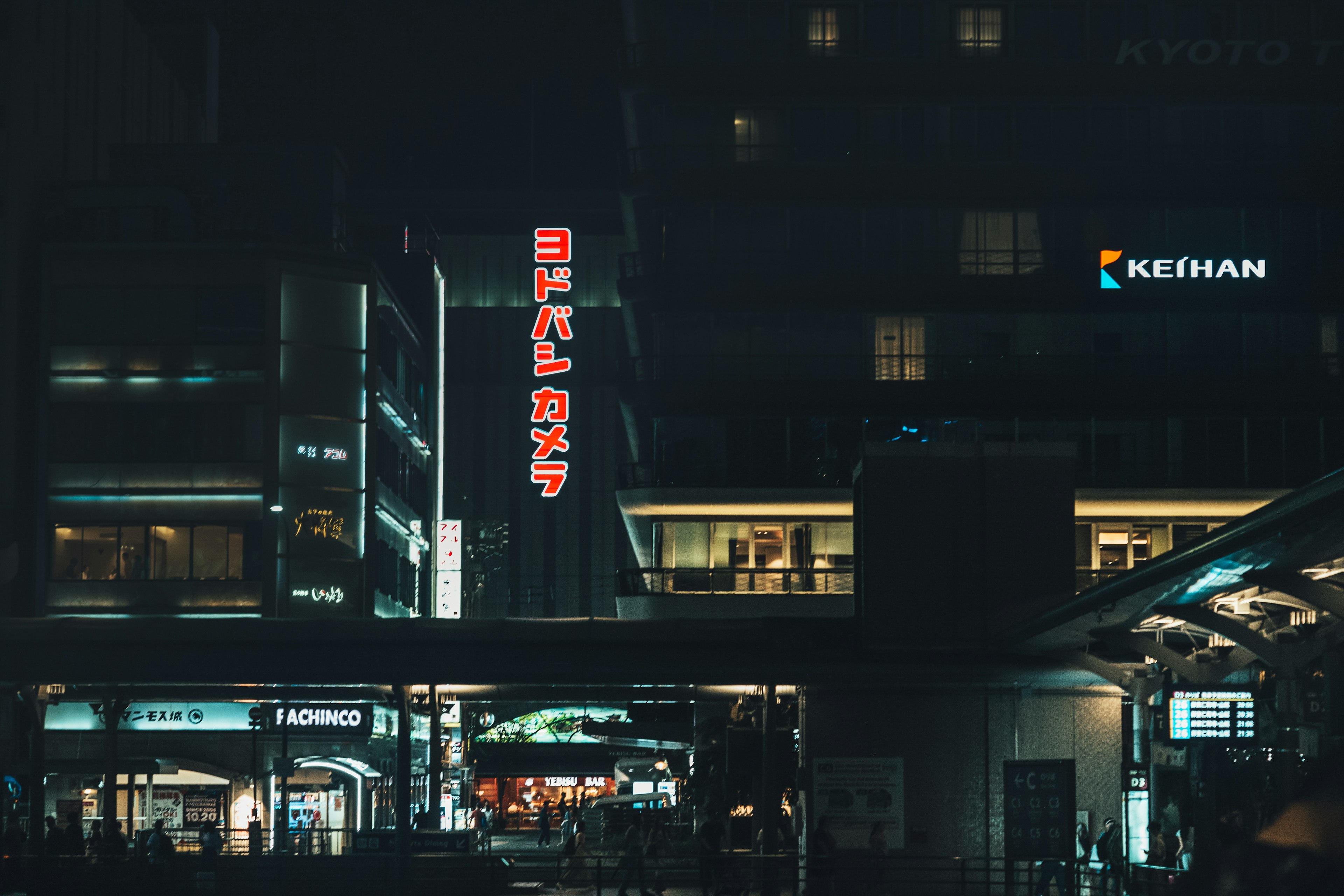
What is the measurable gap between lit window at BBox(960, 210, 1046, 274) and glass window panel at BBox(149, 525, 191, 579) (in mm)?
28245

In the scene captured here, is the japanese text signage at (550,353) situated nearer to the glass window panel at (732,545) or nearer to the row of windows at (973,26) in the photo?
the glass window panel at (732,545)

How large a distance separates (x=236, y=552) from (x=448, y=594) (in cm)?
2450

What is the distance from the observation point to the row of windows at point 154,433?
57969 millimetres

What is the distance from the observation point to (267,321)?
Result: 192 ft

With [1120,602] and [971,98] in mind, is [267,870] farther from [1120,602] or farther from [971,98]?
[971,98]

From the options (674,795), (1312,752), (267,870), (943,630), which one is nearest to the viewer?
(1312,752)

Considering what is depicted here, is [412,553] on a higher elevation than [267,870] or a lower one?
higher

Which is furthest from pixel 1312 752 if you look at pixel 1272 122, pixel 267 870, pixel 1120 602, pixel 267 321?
pixel 267 321

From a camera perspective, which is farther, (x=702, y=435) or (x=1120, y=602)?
(x=702, y=435)

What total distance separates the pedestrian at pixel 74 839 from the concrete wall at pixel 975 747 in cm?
1495

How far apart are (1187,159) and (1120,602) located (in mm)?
38032

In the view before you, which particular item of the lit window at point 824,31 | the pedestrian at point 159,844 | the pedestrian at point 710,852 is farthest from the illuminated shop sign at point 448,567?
the pedestrian at point 710,852

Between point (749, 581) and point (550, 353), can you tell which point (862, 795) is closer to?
point (749, 581)

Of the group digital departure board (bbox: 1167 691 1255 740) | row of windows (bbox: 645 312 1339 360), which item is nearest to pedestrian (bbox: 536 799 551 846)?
row of windows (bbox: 645 312 1339 360)
